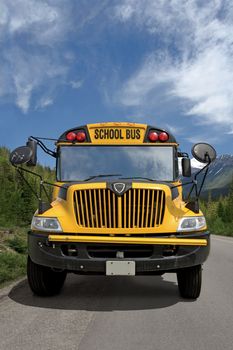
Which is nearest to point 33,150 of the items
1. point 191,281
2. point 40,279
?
point 40,279

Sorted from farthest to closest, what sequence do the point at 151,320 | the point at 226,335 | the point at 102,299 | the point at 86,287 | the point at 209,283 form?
the point at 209,283 < the point at 86,287 < the point at 102,299 < the point at 151,320 < the point at 226,335

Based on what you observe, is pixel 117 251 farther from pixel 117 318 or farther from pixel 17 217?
pixel 17 217

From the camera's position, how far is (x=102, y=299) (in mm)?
6555

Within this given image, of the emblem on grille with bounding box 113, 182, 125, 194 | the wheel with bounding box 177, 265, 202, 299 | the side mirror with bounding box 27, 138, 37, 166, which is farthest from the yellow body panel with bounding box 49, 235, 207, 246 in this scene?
the side mirror with bounding box 27, 138, 37, 166

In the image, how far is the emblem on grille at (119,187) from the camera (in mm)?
6090

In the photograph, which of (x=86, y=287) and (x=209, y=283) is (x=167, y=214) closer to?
(x=86, y=287)

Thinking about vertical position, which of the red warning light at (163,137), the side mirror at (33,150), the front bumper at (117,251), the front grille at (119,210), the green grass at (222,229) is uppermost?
the red warning light at (163,137)

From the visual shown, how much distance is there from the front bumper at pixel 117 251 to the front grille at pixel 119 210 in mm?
244

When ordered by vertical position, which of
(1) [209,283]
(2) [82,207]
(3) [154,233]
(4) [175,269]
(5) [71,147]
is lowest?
(1) [209,283]

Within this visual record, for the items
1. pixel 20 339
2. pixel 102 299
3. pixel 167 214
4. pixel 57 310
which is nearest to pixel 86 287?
pixel 102 299

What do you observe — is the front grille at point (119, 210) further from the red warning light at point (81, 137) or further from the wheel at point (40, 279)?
the red warning light at point (81, 137)

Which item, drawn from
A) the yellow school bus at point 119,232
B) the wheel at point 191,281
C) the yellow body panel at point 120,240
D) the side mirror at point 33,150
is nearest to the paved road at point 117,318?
the wheel at point 191,281

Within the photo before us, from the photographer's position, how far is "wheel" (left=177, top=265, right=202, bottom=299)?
6555mm

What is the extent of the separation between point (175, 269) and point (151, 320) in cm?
114
